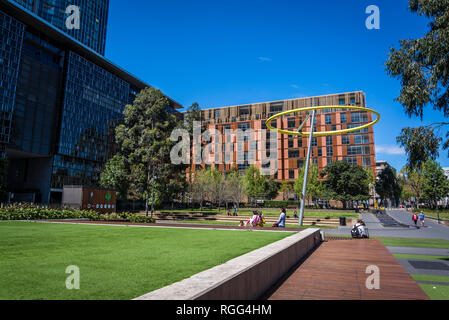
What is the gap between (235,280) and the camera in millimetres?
4078

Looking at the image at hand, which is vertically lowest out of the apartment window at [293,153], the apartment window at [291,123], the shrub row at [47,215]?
the shrub row at [47,215]

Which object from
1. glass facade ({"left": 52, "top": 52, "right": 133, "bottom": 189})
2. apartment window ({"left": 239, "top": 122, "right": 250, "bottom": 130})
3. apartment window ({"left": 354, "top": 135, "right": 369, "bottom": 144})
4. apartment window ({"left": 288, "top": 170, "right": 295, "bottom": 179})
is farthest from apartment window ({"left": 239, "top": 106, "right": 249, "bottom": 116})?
glass facade ({"left": 52, "top": 52, "right": 133, "bottom": 189})

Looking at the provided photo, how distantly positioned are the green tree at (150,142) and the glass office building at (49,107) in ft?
77.6

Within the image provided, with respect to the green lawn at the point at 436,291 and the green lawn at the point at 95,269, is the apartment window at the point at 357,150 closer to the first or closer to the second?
the green lawn at the point at 436,291

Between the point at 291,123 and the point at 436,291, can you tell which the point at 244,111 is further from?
the point at 436,291

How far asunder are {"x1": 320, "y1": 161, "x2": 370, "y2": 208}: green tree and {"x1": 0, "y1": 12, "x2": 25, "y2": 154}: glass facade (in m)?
59.4

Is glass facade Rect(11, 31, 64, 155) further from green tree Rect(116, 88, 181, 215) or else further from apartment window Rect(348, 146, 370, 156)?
apartment window Rect(348, 146, 370, 156)

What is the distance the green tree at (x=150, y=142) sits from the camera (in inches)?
1409

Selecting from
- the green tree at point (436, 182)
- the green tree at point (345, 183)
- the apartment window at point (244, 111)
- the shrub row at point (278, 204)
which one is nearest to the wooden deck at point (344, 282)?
the green tree at point (345, 183)

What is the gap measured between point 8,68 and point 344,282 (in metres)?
56.7

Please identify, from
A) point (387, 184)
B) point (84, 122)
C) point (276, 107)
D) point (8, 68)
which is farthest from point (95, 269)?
point (387, 184)

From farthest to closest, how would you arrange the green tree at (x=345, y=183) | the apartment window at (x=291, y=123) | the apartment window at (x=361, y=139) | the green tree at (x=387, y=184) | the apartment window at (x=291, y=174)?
the green tree at (x=387, y=184)
the apartment window at (x=291, y=123)
the apartment window at (x=291, y=174)
the apartment window at (x=361, y=139)
the green tree at (x=345, y=183)

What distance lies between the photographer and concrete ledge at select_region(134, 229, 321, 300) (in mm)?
3217
